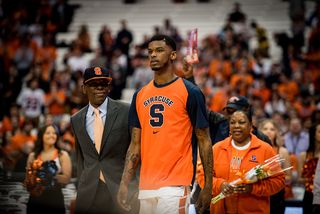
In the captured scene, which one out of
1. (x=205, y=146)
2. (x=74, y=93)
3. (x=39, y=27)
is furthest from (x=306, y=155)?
(x=39, y=27)

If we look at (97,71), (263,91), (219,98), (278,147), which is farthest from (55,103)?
(97,71)

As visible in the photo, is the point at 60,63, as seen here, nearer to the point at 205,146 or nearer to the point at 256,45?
the point at 256,45

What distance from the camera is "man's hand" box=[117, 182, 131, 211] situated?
11.3 ft

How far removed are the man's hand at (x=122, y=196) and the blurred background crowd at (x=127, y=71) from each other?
195 inches

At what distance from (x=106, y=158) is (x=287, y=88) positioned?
9.54 metres

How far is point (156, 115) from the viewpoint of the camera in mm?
3240

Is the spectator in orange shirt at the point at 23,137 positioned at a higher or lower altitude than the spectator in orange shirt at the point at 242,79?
lower

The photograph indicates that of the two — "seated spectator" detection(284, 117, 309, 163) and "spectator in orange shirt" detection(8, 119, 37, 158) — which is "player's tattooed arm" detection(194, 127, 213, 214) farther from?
"spectator in orange shirt" detection(8, 119, 37, 158)

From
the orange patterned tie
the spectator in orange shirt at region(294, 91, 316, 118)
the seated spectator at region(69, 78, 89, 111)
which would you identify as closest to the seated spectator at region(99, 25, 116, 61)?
the seated spectator at region(69, 78, 89, 111)

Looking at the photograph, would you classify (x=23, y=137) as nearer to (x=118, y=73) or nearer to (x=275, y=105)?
(x=118, y=73)

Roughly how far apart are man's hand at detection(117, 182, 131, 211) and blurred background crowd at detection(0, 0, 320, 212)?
A: 4.96 metres

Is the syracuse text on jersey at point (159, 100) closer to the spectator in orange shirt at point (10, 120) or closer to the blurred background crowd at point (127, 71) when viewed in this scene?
the blurred background crowd at point (127, 71)

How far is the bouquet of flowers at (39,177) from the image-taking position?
445 centimetres

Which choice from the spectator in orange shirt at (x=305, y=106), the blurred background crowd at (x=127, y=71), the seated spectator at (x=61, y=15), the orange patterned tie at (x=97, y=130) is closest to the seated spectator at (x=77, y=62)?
the blurred background crowd at (x=127, y=71)
